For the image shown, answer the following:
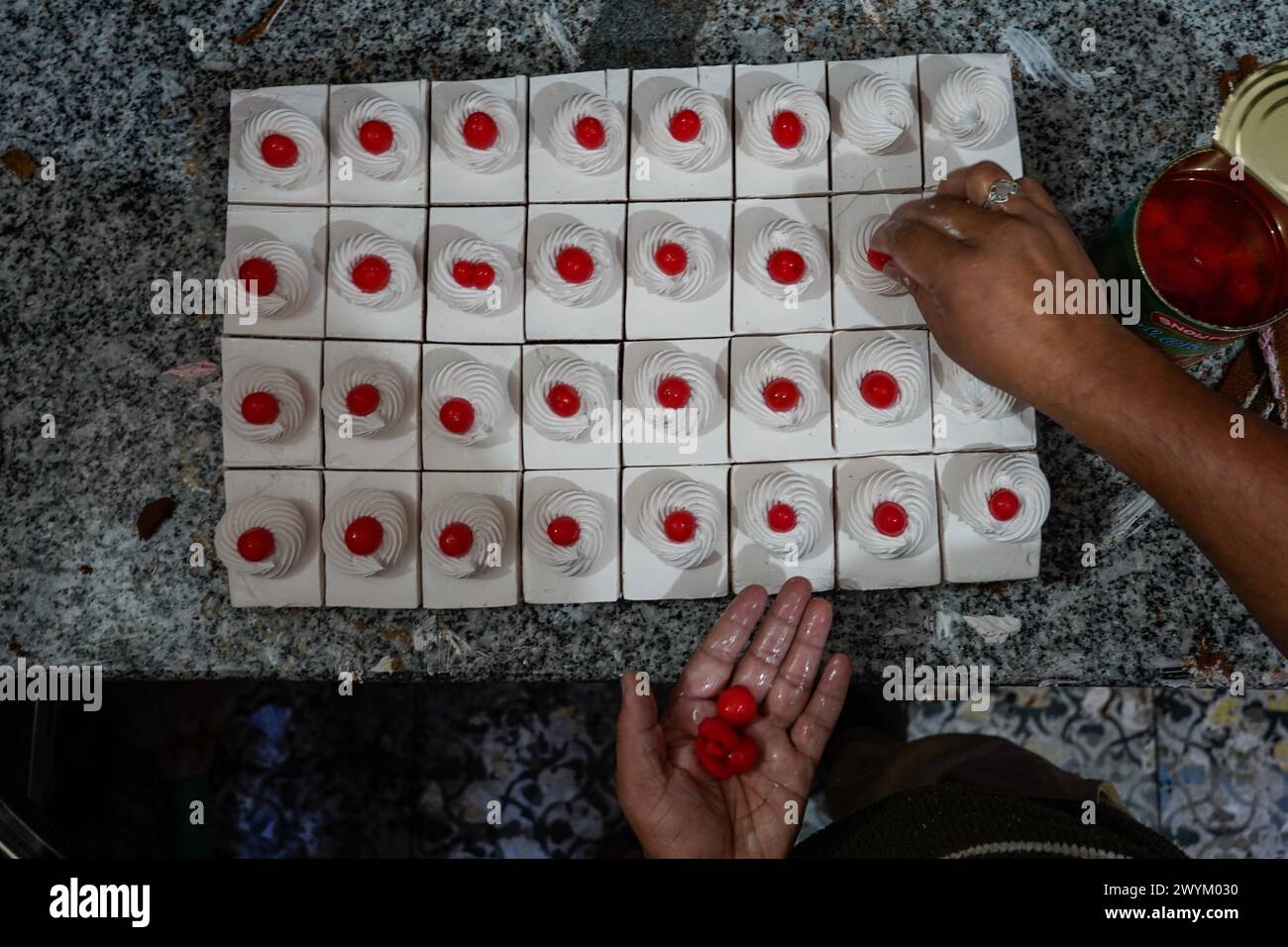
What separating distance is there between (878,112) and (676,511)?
0.60 metres

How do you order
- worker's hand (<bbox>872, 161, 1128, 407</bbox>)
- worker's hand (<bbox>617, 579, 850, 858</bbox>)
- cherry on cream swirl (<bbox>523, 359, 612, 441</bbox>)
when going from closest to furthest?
worker's hand (<bbox>872, 161, 1128, 407</bbox>), worker's hand (<bbox>617, 579, 850, 858</bbox>), cherry on cream swirl (<bbox>523, 359, 612, 441</bbox>)

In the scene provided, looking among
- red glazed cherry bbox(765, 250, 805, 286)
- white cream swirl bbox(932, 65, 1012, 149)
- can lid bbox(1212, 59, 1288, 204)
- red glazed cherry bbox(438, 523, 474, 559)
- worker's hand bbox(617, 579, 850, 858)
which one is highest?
white cream swirl bbox(932, 65, 1012, 149)

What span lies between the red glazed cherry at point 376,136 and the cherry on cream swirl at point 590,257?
0.25 meters

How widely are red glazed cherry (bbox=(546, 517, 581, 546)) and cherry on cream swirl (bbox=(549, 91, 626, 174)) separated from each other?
0.48 m

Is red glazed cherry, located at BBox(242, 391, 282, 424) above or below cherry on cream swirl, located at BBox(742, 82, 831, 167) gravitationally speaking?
below

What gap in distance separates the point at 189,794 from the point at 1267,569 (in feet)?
5.51

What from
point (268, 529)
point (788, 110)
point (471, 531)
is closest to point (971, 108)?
point (788, 110)

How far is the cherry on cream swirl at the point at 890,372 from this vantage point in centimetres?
120

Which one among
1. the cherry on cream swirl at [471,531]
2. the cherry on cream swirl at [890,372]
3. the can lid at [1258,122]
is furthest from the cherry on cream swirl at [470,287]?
the can lid at [1258,122]

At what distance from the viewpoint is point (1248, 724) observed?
1765mm

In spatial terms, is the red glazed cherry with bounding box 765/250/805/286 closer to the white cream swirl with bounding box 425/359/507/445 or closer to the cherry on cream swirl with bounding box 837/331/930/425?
the cherry on cream swirl with bounding box 837/331/930/425

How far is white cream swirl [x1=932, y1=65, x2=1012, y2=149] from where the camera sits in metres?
1.24

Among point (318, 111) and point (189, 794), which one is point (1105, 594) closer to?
point (318, 111)

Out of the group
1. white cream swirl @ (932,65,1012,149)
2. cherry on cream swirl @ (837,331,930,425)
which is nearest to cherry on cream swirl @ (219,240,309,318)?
cherry on cream swirl @ (837,331,930,425)
